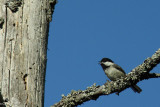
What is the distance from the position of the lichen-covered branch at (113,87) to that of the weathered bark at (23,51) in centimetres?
38

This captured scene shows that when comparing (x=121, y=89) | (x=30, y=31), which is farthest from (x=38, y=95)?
(x=121, y=89)

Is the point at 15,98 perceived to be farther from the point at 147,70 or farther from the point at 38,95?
the point at 147,70

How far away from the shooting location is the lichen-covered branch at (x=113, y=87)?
270cm

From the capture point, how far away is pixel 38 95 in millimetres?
2510

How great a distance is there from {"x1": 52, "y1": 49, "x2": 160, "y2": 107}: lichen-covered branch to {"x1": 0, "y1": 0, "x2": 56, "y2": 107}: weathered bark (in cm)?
38

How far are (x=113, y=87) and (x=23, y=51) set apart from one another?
997 mm

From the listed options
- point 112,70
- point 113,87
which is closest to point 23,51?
point 113,87

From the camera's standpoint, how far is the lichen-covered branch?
270cm

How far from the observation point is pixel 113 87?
2951 millimetres

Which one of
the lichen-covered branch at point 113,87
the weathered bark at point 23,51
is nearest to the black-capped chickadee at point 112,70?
the lichen-covered branch at point 113,87

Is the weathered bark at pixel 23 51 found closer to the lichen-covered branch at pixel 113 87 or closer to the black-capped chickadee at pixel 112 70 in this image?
the lichen-covered branch at pixel 113 87

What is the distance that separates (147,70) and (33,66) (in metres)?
1.07

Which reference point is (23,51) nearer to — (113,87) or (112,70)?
(113,87)

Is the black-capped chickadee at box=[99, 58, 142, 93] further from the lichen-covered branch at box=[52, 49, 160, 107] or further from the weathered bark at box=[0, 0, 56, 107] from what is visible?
the weathered bark at box=[0, 0, 56, 107]
